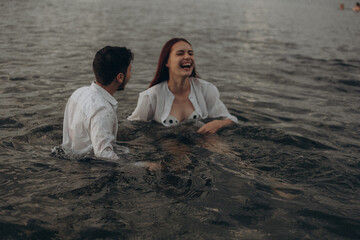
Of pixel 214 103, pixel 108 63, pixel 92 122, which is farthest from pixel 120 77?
pixel 214 103

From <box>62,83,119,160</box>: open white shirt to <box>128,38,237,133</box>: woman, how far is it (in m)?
1.89

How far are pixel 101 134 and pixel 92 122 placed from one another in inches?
7.3

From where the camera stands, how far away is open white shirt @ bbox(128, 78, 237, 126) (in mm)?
6734

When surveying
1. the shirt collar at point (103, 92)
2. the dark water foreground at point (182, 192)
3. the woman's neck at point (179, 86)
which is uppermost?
the shirt collar at point (103, 92)

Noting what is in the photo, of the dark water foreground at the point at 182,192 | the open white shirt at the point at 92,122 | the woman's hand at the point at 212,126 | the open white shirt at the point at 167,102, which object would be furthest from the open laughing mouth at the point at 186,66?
the open white shirt at the point at 92,122

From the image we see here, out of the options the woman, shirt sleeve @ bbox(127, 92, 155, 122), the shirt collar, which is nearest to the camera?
the shirt collar

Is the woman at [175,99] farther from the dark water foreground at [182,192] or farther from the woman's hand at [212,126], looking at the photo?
the dark water foreground at [182,192]

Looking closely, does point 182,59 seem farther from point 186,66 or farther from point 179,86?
point 179,86

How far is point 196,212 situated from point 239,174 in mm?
1266

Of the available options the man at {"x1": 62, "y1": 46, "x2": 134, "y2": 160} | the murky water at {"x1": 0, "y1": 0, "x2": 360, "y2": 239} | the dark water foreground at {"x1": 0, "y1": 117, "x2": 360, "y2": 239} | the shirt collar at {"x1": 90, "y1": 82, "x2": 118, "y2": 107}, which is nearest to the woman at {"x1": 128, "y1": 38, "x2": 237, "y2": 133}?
the murky water at {"x1": 0, "y1": 0, "x2": 360, "y2": 239}

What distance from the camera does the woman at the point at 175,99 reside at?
21.5 ft

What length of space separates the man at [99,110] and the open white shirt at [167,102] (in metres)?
1.65

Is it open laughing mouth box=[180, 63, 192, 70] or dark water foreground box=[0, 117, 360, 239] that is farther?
open laughing mouth box=[180, 63, 192, 70]

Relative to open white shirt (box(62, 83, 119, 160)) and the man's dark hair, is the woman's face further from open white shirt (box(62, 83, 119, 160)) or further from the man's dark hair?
open white shirt (box(62, 83, 119, 160))
